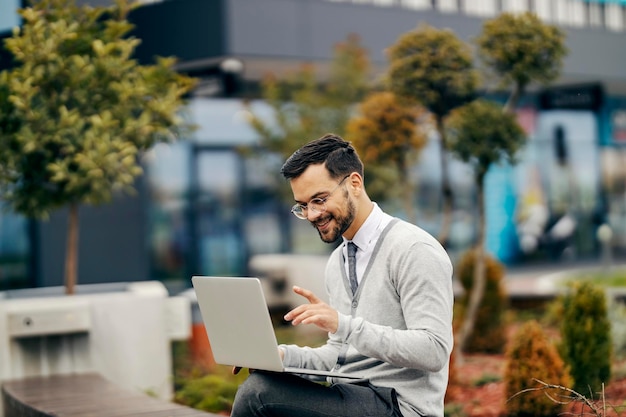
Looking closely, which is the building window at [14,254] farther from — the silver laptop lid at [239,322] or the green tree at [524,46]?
the silver laptop lid at [239,322]

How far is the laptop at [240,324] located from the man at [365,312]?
0.29 ft

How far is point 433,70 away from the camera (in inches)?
357

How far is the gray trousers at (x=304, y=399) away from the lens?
3.34 meters

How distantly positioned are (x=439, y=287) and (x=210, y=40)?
1237 centimetres

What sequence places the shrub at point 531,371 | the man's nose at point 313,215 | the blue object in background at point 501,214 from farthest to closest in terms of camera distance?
1. the blue object in background at point 501,214
2. the shrub at point 531,371
3. the man's nose at point 313,215

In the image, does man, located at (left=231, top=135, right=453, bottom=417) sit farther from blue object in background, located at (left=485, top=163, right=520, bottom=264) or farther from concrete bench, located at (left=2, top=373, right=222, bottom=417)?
blue object in background, located at (left=485, top=163, right=520, bottom=264)

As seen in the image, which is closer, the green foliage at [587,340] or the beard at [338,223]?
the beard at [338,223]

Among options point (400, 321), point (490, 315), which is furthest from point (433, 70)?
point (400, 321)

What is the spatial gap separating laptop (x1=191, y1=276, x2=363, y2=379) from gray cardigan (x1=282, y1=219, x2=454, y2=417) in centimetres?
19

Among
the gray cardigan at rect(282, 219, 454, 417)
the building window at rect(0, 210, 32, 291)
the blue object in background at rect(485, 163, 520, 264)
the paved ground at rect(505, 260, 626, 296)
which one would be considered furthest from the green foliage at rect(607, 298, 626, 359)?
the blue object in background at rect(485, 163, 520, 264)

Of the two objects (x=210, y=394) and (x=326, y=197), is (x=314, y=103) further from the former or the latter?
(x=326, y=197)

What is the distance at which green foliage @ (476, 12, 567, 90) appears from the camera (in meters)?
8.86

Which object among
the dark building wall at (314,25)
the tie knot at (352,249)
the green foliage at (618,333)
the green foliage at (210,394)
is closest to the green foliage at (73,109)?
the green foliage at (210,394)

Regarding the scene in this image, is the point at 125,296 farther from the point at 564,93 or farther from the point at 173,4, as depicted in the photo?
the point at 564,93
